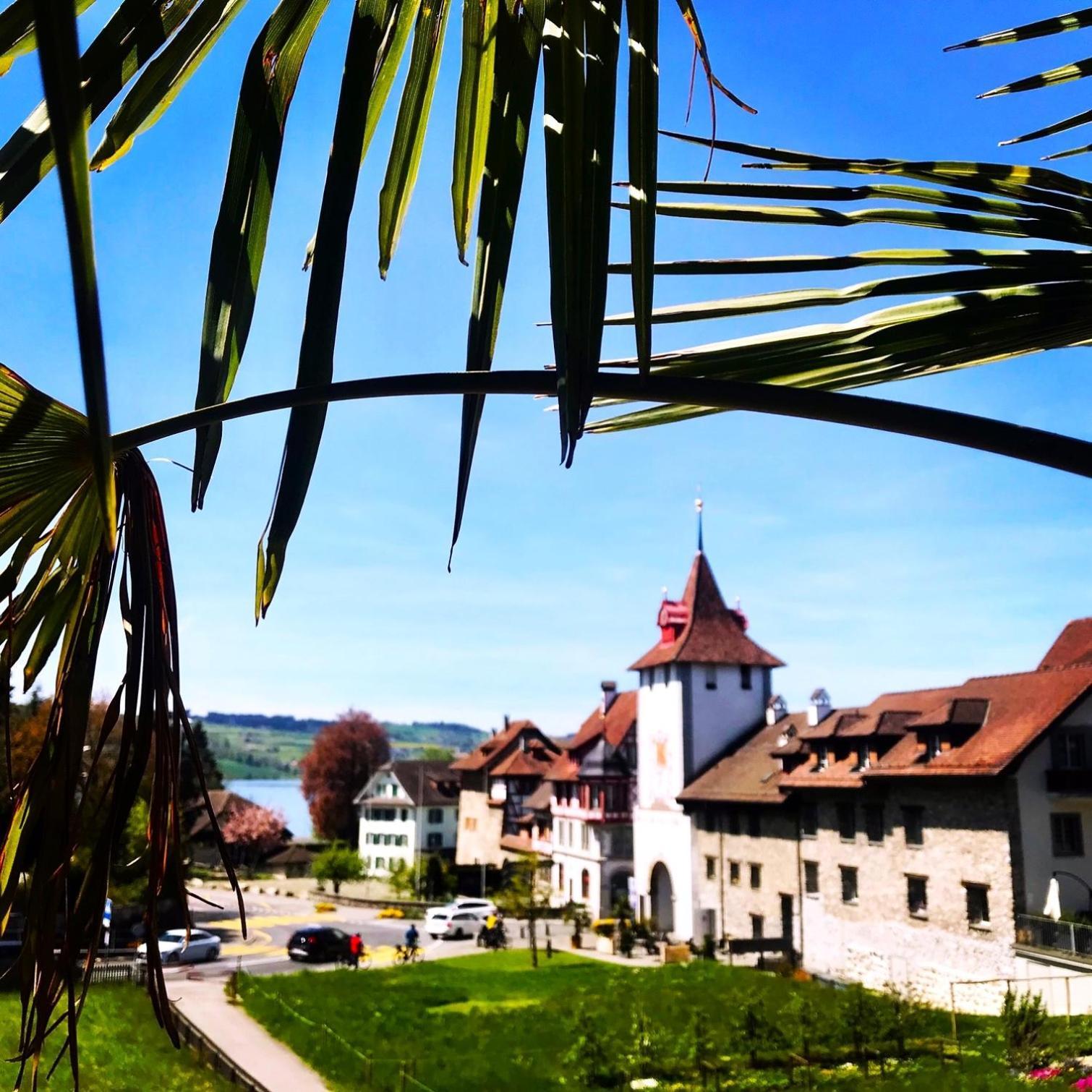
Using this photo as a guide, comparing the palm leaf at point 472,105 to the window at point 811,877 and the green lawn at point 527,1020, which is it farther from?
the window at point 811,877

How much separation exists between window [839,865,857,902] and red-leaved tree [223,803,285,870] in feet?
141

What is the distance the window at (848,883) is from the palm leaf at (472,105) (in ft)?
92.8

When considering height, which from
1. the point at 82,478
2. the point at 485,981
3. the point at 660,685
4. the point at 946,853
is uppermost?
the point at 660,685

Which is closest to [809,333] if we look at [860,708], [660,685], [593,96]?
[593,96]

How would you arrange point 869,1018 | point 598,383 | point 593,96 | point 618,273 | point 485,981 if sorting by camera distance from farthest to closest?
point 485,981 → point 869,1018 → point 618,273 → point 598,383 → point 593,96

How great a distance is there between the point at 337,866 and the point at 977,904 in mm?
35919

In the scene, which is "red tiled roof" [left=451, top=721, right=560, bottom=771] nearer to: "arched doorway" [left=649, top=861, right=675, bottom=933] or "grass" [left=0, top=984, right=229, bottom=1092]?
"arched doorway" [left=649, top=861, right=675, bottom=933]

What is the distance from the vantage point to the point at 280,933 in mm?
38719

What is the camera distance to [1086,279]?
167 centimetres

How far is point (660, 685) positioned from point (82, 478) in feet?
122

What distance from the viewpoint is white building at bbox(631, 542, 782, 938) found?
3581cm

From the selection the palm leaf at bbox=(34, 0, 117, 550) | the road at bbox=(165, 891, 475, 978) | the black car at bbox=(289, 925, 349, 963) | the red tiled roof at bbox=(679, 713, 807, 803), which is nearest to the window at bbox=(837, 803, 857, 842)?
the red tiled roof at bbox=(679, 713, 807, 803)

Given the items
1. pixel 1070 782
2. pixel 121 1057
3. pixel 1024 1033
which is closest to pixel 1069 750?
pixel 1070 782

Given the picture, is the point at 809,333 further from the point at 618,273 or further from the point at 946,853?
the point at 946,853
